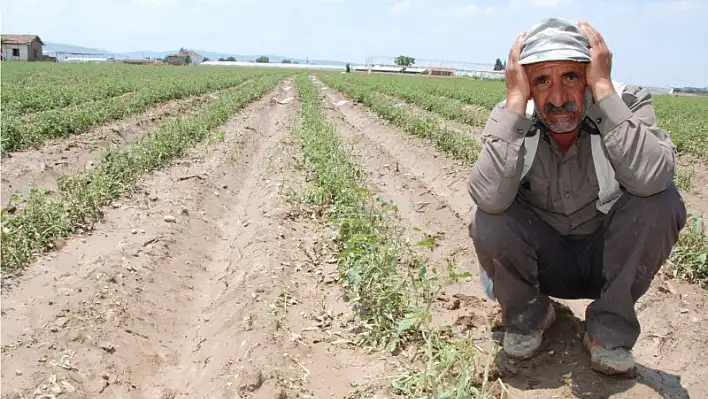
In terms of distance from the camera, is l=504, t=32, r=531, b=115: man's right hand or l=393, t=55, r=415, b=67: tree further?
l=393, t=55, r=415, b=67: tree

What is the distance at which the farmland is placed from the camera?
9.00 feet

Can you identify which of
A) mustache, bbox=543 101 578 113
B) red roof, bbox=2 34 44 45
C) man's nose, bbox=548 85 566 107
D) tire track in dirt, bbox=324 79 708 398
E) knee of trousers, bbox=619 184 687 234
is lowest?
tire track in dirt, bbox=324 79 708 398

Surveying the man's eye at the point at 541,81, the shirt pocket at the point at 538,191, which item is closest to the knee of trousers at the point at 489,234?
the shirt pocket at the point at 538,191

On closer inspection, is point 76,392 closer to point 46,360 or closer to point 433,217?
point 46,360

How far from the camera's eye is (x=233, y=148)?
877 centimetres

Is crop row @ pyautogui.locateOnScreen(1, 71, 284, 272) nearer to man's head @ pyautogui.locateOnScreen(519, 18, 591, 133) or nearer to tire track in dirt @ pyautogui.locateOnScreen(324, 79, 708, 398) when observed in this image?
tire track in dirt @ pyautogui.locateOnScreen(324, 79, 708, 398)

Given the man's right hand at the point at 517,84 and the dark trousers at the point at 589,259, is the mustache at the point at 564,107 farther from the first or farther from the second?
the dark trousers at the point at 589,259

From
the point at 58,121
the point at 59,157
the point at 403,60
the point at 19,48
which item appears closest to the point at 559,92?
the point at 59,157

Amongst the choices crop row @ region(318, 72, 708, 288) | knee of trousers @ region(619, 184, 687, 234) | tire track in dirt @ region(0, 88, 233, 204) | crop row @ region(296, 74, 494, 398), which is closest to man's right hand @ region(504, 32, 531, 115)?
knee of trousers @ region(619, 184, 687, 234)

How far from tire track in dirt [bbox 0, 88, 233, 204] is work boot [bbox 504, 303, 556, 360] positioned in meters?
5.11

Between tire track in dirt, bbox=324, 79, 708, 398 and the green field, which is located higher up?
the green field

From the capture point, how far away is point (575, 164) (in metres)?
2.61

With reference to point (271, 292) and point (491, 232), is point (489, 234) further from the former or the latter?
point (271, 292)

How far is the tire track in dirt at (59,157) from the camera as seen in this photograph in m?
6.32
